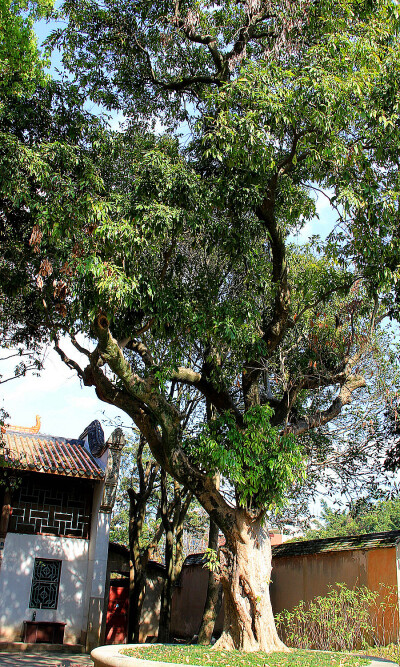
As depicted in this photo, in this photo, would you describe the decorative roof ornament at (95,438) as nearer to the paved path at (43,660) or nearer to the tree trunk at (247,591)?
the paved path at (43,660)

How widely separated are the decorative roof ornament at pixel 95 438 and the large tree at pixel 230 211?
23.3 ft

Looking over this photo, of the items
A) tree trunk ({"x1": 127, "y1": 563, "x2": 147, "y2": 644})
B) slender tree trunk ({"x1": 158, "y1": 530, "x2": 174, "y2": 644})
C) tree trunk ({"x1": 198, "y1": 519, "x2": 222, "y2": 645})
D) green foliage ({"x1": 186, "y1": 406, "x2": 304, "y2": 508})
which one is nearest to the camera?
green foliage ({"x1": 186, "y1": 406, "x2": 304, "y2": 508})

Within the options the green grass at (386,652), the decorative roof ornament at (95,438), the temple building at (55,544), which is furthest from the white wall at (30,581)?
the green grass at (386,652)

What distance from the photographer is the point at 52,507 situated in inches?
619

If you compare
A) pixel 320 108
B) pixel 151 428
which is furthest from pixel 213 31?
pixel 151 428

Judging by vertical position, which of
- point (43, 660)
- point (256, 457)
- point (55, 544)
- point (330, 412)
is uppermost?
point (330, 412)

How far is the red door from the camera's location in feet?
60.1

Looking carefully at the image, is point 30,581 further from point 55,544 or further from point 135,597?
point 135,597

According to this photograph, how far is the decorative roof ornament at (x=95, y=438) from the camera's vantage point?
17003 mm

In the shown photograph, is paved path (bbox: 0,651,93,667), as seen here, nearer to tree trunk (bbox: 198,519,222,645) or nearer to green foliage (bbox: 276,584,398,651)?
tree trunk (bbox: 198,519,222,645)

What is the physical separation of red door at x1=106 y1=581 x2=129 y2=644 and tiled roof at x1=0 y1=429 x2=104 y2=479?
4870mm

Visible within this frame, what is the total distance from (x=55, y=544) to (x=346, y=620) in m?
8.30

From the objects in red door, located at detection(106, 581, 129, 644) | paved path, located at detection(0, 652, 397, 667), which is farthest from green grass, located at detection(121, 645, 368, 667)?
red door, located at detection(106, 581, 129, 644)

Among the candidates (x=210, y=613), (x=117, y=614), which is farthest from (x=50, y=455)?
(x=210, y=613)
